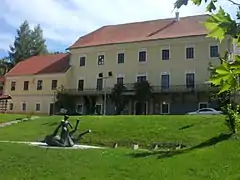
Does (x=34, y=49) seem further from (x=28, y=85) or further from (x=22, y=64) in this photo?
(x=28, y=85)

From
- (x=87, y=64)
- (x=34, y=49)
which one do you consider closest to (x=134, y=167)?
(x=87, y=64)

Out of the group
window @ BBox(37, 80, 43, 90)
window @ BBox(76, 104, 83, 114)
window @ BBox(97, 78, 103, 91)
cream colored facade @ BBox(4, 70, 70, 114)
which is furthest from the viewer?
window @ BBox(37, 80, 43, 90)

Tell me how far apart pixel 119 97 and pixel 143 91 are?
10.6 ft

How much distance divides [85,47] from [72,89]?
5.75m

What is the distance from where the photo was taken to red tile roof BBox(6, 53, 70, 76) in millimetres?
61250

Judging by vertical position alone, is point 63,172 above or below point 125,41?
below

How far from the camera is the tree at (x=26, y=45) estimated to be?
85.4 m

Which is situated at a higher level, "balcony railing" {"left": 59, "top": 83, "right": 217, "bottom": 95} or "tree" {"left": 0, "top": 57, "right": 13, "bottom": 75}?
"tree" {"left": 0, "top": 57, "right": 13, "bottom": 75}

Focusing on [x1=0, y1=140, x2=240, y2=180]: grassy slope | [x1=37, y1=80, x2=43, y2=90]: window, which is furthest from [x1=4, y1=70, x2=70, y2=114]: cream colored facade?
[x1=0, y1=140, x2=240, y2=180]: grassy slope

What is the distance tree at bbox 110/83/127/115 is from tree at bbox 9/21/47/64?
121ft

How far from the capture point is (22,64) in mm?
67188

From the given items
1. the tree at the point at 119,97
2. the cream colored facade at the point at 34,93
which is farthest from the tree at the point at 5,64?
the tree at the point at 119,97

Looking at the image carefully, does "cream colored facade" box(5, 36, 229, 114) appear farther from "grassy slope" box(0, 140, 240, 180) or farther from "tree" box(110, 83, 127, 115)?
"grassy slope" box(0, 140, 240, 180)

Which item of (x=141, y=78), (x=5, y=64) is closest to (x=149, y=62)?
(x=141, y=78)
